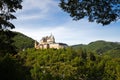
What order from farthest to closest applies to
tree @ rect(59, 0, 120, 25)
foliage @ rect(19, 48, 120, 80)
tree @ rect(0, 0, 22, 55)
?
1. foliage @ rect(19, 48, 120, 80)
2. tree @ rect(0, 0, 22, 55)
3. tree @ rect(59, 0, 120, 25)

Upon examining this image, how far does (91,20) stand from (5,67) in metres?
8.41

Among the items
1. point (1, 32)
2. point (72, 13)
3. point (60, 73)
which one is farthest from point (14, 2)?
point (60, 73)

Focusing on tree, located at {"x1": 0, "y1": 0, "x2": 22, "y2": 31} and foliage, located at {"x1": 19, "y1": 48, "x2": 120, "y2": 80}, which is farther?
foliage, located at {"x1": 19, "y1": 48, "x2": 120, "y2": 80}

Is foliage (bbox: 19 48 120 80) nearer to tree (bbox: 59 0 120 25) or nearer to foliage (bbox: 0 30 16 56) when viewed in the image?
foliage (bbox: 0 30 16 56)

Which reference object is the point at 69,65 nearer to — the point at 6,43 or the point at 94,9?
the point at 6,43

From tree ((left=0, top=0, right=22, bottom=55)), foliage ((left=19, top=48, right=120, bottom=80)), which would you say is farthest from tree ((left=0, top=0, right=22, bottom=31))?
foliage ((left=19, top=48, right=120, bottom=80))

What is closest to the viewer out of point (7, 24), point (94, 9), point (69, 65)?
point (94, 9)

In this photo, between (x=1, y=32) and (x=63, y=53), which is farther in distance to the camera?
(x=63, y=53)

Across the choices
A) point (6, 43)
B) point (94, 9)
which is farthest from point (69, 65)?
point (94, 9)

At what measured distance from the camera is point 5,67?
67.3 feet

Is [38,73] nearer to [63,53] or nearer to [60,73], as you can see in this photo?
[60,73]

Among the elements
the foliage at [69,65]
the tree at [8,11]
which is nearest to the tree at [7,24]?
the tree at [8,11]

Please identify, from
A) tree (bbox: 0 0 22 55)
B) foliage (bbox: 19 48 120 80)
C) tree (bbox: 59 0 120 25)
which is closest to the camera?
tree (bbox: 59 0 120 25)

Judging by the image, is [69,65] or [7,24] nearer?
[7,24]
